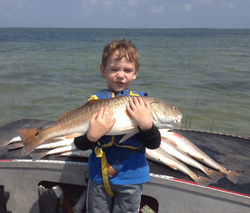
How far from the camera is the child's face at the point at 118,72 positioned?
2.70 meters

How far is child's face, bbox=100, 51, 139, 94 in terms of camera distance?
2.70 meters

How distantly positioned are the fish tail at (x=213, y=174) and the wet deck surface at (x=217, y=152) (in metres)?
0.05

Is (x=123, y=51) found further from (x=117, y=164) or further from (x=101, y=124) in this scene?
(x=117, y=164)

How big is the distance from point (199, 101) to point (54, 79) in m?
7.36

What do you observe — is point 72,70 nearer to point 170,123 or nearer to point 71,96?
point 71,96

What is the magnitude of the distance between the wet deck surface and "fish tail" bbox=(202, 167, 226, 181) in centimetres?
5

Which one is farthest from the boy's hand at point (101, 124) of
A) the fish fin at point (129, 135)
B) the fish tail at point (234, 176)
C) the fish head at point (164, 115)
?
the fish tail at point (234, 176)

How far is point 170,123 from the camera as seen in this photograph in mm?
2510

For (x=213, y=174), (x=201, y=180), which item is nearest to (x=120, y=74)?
(x=201, y=180)

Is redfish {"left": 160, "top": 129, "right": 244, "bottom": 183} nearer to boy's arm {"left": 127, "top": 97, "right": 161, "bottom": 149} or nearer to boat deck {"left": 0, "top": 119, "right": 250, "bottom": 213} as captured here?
boat deck {"left": 0, "top": 119, "right": 250, "bottom": 213}

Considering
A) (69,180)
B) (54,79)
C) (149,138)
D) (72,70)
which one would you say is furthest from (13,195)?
(72,70)

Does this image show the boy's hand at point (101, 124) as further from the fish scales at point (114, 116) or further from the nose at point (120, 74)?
the nose at point (120, 74)

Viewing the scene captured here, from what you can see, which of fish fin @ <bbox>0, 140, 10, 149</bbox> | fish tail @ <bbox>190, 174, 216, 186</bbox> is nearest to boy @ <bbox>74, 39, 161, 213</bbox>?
fish tail @ <bbox>190, 174, 216, 186</bbox>

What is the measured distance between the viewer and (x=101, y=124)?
228 centimetres
